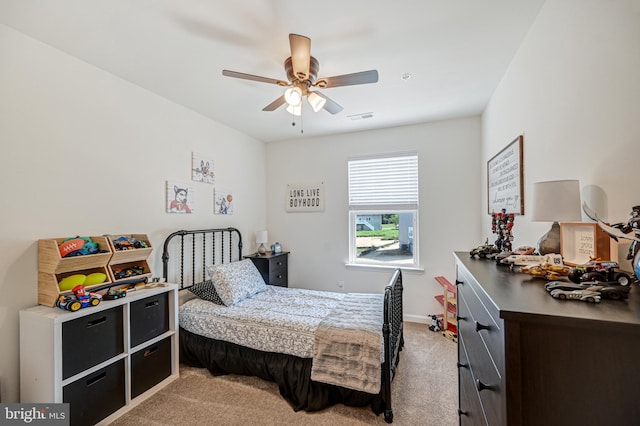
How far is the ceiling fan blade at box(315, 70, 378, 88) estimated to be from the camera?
5.74 feet

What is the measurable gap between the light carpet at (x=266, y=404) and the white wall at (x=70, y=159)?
948mm

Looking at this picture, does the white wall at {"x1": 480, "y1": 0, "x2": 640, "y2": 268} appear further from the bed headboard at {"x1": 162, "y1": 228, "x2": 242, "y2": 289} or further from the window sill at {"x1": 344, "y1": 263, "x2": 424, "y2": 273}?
the bed headboard at {"x1": 162, "y1": 228, "x2": 242, "y2": 289}

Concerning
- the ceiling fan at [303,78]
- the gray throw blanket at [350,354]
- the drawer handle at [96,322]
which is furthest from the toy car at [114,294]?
the ceiling fan at [303,78]

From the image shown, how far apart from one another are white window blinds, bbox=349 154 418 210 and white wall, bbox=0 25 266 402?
2211 millimetres

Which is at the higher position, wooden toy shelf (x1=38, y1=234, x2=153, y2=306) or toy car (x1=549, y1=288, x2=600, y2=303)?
toy car (x1=549, y1=288, x2=600, y2=303)

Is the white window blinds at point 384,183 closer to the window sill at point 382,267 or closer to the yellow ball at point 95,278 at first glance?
the window sill at point 382,267

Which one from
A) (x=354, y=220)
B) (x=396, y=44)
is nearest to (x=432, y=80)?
(x=396, y=44)

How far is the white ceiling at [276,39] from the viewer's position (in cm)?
160

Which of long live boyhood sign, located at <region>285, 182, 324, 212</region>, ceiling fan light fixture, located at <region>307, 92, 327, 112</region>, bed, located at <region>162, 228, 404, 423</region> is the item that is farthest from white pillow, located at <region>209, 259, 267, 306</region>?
ceiling fan light fixture, located at <region>307, 92, 327, 112</region>

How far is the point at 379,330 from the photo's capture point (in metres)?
2.01

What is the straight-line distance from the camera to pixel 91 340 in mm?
1804

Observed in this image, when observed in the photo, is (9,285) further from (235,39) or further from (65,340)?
(235,39)

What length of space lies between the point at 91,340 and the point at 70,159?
1386mm

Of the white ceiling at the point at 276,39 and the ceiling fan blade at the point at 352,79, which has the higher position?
the white ceiling at the point at 276,39
